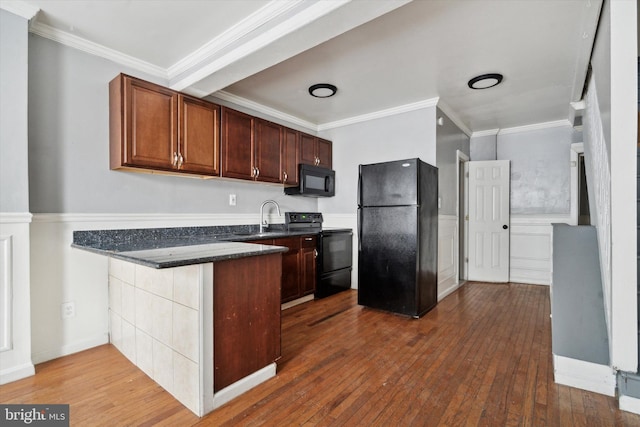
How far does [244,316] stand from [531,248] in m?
4.81

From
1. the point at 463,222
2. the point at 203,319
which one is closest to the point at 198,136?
the point at 203,319

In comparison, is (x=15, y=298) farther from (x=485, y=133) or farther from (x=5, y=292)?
(x=485, y=133)

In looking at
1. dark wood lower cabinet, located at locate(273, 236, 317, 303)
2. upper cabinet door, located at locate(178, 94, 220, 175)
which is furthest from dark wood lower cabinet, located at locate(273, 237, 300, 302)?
upper cabinet door, located at locate(178, 94, 220, 175)

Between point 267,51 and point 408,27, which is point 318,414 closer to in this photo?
Result: point 267,51

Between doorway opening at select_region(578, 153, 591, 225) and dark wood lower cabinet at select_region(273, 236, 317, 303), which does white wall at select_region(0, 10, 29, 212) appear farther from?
doorway opening at select_region(578, 153, 591, 225)

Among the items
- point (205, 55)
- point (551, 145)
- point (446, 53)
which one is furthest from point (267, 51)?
point (551, 145)

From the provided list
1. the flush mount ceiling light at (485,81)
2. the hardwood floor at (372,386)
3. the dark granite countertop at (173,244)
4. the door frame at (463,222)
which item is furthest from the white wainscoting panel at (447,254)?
the dark granite countertop at (173,244)

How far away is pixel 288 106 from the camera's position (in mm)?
4035

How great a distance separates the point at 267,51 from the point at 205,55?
26.1 inches

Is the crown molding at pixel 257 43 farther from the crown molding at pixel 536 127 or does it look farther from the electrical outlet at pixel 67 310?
the crown molding at pixel 536 127

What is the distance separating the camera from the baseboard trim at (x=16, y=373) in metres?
2.00

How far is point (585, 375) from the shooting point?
196cm

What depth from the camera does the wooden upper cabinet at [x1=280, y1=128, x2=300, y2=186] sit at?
3.95 meters

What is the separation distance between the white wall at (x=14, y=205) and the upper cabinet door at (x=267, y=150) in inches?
76.6
